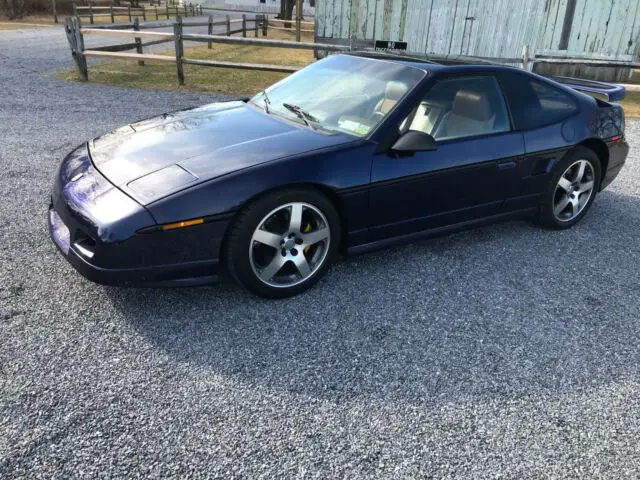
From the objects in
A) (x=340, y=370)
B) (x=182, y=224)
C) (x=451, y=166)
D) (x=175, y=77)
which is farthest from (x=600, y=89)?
(x=175, y=77)

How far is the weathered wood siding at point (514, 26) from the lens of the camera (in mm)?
12422

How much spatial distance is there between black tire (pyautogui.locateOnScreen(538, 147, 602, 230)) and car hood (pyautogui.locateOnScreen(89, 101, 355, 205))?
6.24ft

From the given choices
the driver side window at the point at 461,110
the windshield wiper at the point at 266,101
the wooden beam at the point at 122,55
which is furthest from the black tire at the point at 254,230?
the wooden beam at the point at 122,55

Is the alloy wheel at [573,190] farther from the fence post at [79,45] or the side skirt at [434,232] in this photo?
the fence post at [79,45]

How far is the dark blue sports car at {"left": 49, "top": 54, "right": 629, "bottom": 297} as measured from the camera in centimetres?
275

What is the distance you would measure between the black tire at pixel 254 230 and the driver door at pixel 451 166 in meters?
0.32

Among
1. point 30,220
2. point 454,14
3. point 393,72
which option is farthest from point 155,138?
point 454,14

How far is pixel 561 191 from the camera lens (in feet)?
14.1

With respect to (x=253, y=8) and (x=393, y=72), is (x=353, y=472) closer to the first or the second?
(x=393, y=72)

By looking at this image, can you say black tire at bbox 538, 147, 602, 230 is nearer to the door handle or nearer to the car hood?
the door handle

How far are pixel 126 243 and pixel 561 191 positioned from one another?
341cm

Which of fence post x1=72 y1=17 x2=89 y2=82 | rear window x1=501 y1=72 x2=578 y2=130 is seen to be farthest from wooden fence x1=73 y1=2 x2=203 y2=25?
rear window x1=501 y1=72 x2=578 y2=130

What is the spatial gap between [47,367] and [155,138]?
1.57 metres

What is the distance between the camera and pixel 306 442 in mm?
2137
